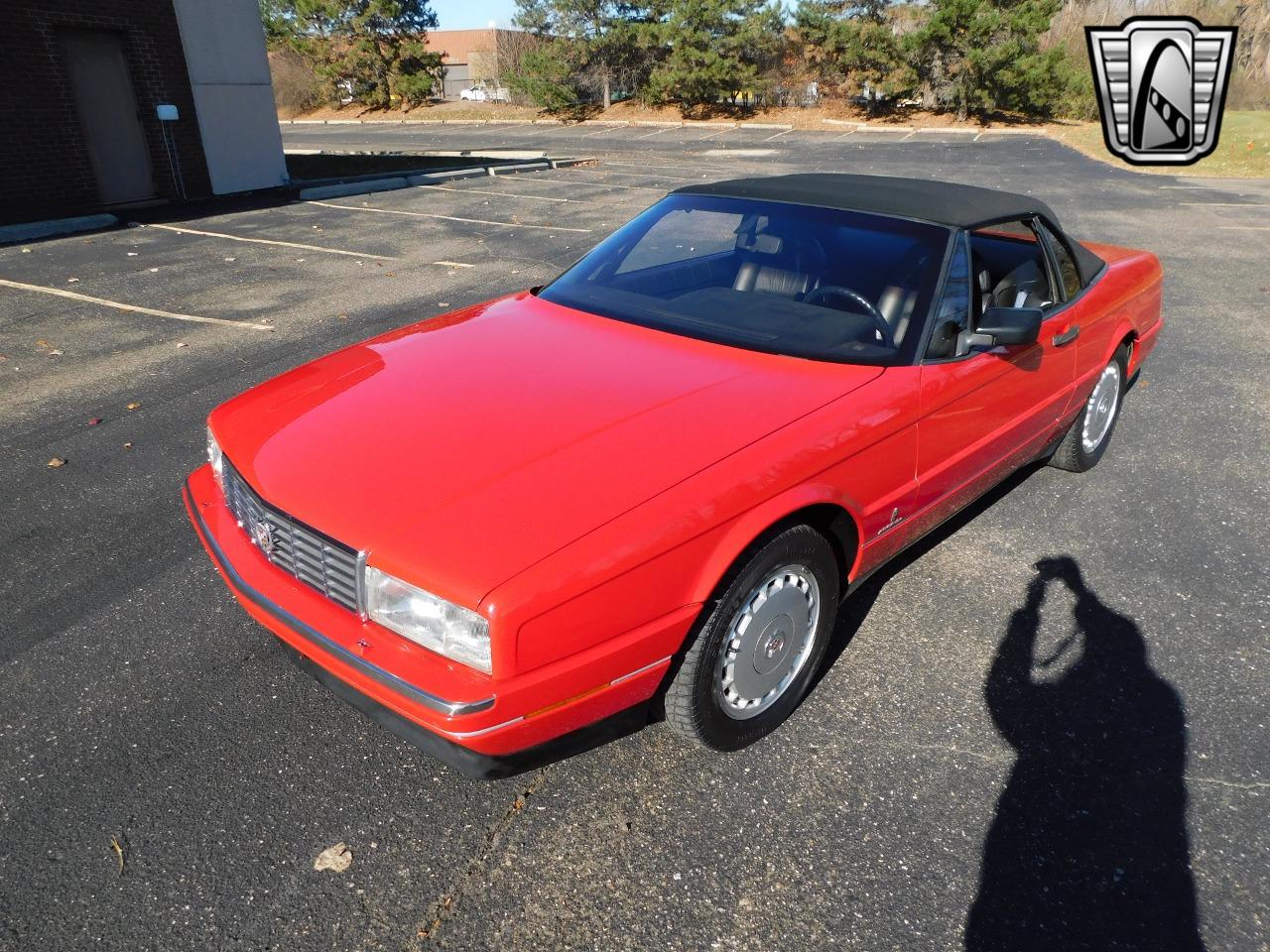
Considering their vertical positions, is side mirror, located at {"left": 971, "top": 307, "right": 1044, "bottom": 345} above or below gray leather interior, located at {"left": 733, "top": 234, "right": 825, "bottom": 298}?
below

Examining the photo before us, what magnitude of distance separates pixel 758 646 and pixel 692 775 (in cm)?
45

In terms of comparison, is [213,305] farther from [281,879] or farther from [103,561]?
[281,879]

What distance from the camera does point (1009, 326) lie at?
10.1 ft

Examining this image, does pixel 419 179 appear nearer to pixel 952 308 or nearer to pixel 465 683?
pixel 952 308

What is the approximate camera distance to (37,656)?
10.2ft

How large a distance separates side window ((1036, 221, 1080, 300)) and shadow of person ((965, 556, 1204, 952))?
1540mm

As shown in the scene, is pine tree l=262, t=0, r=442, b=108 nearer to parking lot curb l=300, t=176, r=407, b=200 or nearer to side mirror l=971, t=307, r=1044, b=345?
parking lot curb l=300, t=176, r=407, b=200

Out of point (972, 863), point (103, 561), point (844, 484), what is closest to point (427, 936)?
point (972, 863)

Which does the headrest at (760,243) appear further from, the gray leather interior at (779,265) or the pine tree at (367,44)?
the pine tree at (367,44)

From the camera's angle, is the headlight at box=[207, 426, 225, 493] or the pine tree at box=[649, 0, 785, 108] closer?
the headlight at box=[207, 426, 225, 493]

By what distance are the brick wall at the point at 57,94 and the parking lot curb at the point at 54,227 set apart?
2.05 ft

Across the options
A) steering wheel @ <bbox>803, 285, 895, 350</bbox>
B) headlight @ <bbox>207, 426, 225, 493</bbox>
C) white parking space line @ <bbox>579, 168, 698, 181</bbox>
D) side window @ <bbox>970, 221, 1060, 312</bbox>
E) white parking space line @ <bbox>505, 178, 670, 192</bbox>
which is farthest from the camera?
white parking space line @ <bbox>579, 168, 698, 181</bbox>

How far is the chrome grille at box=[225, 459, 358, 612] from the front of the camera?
223cm
